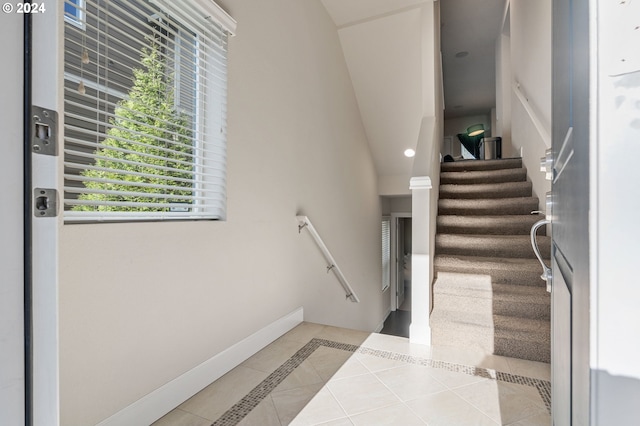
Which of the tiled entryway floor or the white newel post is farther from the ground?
the white newel post

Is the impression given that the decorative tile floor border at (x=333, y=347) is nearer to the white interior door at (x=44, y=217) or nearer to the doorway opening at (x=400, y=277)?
the white interior door at (x=44, y=217)

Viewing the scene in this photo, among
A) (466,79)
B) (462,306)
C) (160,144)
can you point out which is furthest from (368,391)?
(466,79)

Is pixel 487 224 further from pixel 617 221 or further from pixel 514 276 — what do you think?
pixel 617 221

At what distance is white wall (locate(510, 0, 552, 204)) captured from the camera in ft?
9.77

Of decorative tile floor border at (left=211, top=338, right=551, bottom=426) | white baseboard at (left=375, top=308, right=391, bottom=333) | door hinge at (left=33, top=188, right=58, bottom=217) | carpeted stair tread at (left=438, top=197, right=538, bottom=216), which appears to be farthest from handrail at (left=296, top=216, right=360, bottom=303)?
door hinge at (left=33, top=188, right=58, bottom=217)

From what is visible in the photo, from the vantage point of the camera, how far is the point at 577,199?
0.51 meters

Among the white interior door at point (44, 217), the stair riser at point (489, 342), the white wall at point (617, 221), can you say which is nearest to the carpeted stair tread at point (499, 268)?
the stair riser at point (489, 342)

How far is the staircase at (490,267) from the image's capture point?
236 cm

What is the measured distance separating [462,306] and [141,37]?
2.86 metres

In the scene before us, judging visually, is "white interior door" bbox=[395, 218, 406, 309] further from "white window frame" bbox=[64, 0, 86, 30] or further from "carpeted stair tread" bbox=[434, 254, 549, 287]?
"white window frame" bbox=[64, 0, 86, 30]

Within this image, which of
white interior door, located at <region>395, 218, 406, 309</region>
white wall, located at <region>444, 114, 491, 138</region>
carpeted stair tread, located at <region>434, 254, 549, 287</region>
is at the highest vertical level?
white wall, located at <region>444, 114, 491, 138</region>

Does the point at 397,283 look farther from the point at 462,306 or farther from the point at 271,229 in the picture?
the point at 271,229

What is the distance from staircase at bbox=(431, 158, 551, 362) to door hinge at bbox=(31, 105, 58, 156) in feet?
8.60

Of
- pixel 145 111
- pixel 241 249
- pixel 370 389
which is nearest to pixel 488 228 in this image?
pixel 370 389
